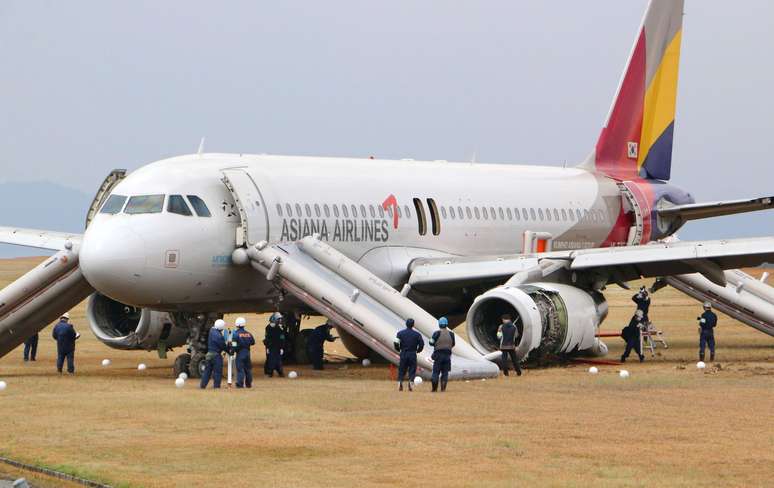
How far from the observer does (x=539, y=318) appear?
105 feet

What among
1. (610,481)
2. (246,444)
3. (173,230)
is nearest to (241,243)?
(173,230)

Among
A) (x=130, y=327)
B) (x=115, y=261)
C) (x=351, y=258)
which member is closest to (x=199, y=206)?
(x=115, y=261)

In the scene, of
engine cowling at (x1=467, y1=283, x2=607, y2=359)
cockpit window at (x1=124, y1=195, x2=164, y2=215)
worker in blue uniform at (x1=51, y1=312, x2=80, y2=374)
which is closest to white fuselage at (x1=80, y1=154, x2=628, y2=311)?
cockpit window at (x1=124, y1=195, x2=164, y2=215)

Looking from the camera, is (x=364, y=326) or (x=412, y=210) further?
(x=412, y=210)

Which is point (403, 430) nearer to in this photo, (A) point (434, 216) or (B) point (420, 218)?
(B) point (420, 218)

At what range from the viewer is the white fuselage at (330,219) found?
30.2 metres

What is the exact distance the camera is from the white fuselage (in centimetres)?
3025

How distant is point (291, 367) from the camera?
118 ft

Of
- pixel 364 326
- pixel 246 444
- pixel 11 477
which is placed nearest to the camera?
pixel 11 477

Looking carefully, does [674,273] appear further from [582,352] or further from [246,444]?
[246,444]

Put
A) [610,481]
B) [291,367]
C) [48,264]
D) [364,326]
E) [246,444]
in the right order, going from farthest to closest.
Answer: [291,367]
[48,264]
[364,326]
[246,444]
[610,481]

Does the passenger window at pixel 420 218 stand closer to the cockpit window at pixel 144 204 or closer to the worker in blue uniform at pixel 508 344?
the worker in blue uniform at pixel 508 344

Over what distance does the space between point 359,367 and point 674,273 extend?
8.17m

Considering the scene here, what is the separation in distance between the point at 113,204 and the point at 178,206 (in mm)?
1509
